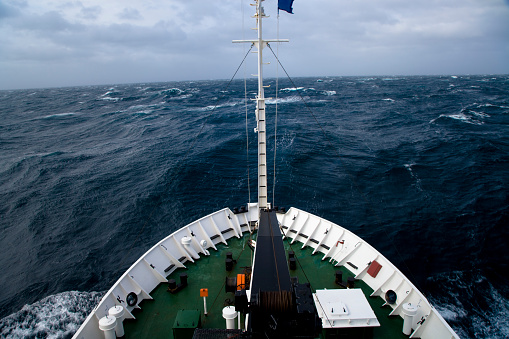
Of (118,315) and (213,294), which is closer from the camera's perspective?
(118,315)

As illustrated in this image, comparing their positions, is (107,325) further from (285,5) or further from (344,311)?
(285,5)

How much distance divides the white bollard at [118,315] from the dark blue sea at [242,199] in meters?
7.14

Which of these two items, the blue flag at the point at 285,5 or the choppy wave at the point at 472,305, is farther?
the choppy wave at the point at 472,305

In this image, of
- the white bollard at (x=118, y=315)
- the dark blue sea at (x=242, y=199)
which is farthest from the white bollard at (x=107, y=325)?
the dark blue sea at (x=242, y=199)

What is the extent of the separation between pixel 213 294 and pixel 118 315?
435cm

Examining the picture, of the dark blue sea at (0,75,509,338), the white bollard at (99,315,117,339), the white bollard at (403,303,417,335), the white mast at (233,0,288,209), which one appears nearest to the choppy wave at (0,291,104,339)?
the dark blue sea at (0,75,509,338)

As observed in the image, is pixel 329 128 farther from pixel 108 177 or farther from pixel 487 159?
pixel 108 177

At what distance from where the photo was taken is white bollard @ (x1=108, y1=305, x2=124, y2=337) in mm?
10820

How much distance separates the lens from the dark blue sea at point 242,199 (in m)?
19.1

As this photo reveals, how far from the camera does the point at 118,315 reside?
35.7 feet

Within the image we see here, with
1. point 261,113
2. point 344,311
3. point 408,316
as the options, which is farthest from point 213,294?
point 261,113

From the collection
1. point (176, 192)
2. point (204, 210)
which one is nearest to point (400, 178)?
point (204, 210)

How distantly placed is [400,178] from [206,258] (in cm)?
2635

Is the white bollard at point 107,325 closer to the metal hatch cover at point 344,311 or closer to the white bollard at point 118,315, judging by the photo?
→ the white bollard at point 118,315
